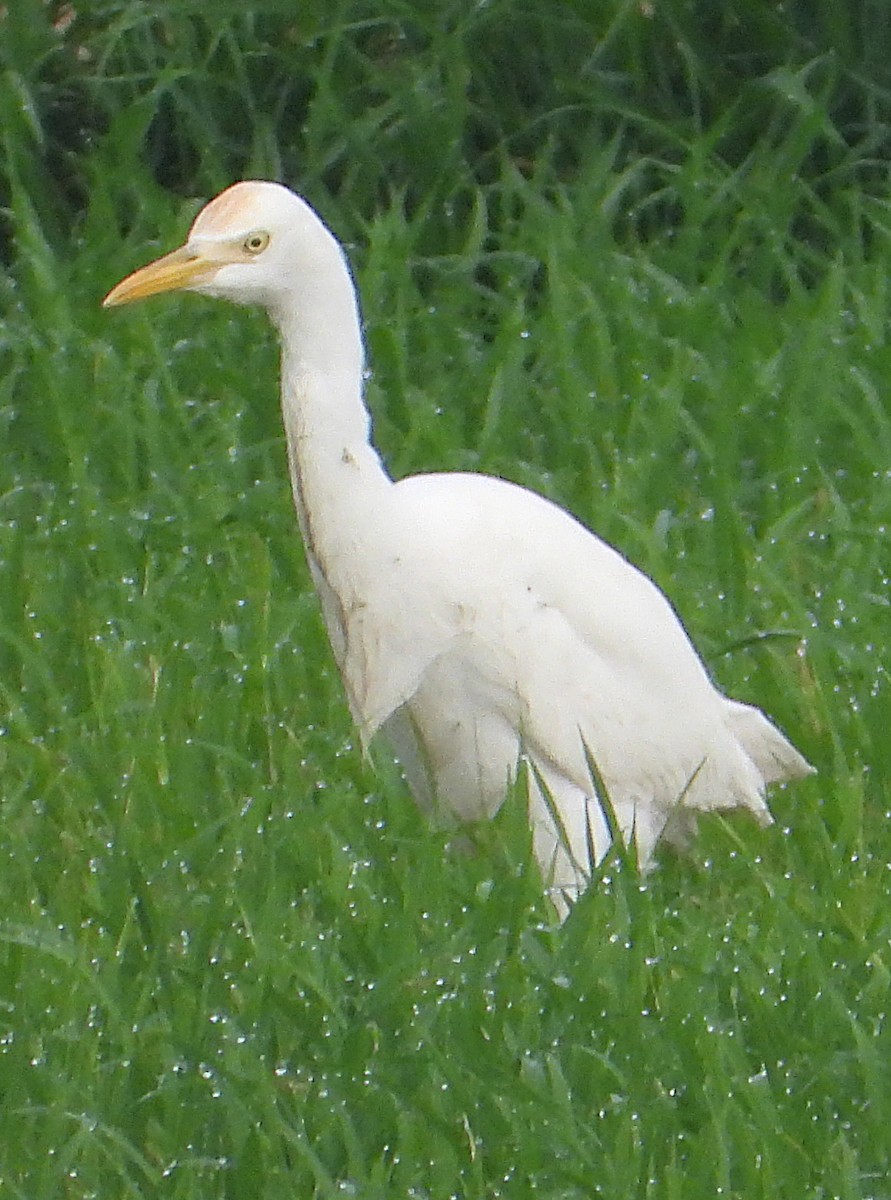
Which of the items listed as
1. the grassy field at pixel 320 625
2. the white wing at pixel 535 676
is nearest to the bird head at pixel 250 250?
the white wing at pixel 535 676

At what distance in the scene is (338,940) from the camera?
131 inches

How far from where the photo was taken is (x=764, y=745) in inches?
152

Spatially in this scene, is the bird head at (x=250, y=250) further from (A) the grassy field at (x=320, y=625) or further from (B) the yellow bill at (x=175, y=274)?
(A) the grassy field at (x=320, y=625)

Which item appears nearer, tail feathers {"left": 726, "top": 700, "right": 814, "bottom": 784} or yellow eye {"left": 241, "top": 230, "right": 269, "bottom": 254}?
yellow eye {"left": 241, "top": 230, "right": 269, "bottom": 254}

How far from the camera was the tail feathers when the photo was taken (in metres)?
3.85

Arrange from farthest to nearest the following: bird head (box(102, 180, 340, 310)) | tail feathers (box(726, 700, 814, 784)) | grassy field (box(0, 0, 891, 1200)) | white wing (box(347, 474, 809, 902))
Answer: tail feathers (box(726, 700, 814, 784))
white wing (box(347, 474, 809, 902))
bird head (box(102, 180, 340, 310))
grassy field (box(0, 0, 891, 1200))

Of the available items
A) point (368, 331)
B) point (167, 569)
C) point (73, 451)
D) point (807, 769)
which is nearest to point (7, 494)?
point (73, 451)

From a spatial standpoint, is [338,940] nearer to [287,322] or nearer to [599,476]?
[287,322]

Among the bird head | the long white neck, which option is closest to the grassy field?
the long white neck

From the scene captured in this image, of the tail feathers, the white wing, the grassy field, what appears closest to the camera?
the grassy field

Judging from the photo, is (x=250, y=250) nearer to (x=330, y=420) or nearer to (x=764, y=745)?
(x=330, y=420)

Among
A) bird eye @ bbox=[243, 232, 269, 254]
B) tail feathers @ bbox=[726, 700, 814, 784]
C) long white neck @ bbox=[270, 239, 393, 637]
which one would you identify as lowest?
tail feathers @ bbox=[726, 700, 814, 784]

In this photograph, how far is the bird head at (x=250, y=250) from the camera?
3.36 metres

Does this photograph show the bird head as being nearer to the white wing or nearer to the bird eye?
the bird eye
